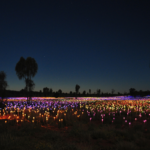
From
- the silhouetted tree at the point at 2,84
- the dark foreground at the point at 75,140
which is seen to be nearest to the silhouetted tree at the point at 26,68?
the silhouetted tree at the point at 2,84

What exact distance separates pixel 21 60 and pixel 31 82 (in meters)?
4.10

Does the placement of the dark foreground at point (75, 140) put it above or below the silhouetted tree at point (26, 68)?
below

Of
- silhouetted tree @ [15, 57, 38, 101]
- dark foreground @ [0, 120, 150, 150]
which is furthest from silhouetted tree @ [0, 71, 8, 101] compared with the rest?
dark foreground @ [0, 120, 150, 150]

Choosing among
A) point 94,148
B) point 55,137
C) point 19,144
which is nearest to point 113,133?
point 94,148

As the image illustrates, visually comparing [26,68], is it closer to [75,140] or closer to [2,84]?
[2,84]

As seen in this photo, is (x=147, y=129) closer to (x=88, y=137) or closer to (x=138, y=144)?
(x=138, y=144)

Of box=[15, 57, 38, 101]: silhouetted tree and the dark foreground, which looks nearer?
the dark foreground

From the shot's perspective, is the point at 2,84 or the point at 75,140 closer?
the point at 75,140

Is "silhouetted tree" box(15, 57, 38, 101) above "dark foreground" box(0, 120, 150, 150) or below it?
above

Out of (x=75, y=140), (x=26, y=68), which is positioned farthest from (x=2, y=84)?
(x=75, y=140)

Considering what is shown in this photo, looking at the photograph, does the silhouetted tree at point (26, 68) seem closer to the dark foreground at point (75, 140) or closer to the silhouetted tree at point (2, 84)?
the silhouetted tree at point (2, 84)

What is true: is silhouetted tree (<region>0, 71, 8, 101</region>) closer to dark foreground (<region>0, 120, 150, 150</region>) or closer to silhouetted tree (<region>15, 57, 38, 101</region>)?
silhouetted tree (<region>15, 57, 38, 101</region>)

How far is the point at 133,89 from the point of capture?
6316cm

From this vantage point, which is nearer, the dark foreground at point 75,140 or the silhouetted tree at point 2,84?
the dark foreground at point 75,140
